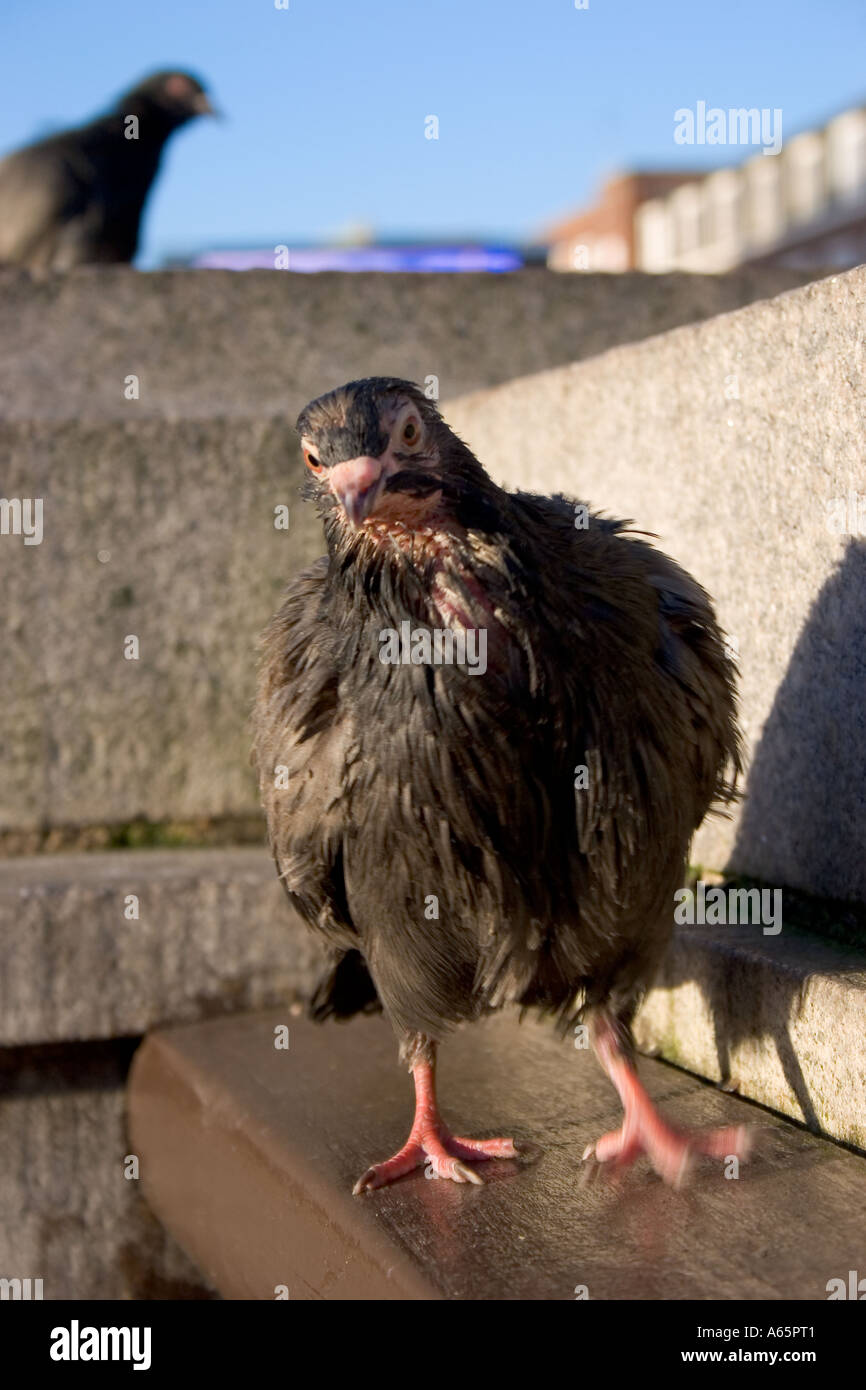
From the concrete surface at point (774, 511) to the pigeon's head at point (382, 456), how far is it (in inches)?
44.3

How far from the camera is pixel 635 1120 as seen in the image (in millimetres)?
3168

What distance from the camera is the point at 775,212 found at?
88.2 feet

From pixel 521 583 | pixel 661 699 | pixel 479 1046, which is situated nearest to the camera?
pixel 521 583

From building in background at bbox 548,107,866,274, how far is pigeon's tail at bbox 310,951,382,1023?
20874mm

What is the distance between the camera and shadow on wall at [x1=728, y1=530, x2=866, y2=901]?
348cm

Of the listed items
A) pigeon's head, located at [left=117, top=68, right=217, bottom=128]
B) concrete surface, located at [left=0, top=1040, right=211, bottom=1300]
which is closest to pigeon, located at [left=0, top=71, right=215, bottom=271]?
pigeon's head, located at [left=117, top=68, right=217, bottom=128]

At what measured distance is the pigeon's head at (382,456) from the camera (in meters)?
2.73

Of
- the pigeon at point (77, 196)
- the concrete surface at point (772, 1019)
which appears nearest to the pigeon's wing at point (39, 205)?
the pigeon at point (77, 196)

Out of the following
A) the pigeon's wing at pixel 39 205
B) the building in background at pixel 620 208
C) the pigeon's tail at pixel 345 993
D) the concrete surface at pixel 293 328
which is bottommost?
the pigeon's tail at pixel 345 993

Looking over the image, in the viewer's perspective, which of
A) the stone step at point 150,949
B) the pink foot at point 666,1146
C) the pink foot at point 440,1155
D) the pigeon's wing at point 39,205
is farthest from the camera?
the pigeon's wing at point 39,205

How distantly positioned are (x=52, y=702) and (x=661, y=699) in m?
2.98

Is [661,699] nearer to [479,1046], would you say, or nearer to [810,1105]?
[810,1105]

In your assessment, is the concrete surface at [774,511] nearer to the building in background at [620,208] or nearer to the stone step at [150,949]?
the stone step at [150,949]
